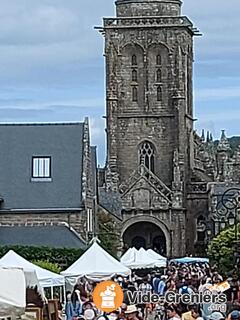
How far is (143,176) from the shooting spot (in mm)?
95250

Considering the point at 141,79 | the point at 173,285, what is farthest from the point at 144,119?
the point at 173,285

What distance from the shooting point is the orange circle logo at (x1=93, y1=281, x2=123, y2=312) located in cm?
2250

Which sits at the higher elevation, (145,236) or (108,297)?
(145,236)

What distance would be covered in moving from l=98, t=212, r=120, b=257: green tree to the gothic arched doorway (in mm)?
16043

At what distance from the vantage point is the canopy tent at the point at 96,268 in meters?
36.2

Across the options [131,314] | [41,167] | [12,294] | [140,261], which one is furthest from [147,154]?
[12,294]

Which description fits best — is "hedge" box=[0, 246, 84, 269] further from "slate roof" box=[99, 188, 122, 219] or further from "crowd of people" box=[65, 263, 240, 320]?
"slate roof" box=[99, 188, 122, 219]

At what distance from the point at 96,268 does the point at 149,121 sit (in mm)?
61519

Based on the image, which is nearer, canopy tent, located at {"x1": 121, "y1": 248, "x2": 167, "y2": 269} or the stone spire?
canopy tent, located at {"x1": 121, "y1": 248, "x2": 167, "y2": 269}

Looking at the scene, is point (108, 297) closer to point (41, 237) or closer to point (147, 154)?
point (41, 237)

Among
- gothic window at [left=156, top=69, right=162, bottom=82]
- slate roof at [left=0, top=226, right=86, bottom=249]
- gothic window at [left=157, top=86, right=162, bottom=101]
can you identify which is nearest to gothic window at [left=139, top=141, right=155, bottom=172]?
gothic window at [left=157, top=86, right=162, bottom=101]

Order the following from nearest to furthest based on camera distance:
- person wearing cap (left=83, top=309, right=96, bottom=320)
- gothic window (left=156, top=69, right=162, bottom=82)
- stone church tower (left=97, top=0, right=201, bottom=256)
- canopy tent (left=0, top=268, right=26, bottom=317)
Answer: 1. canopy tent (left=0, top=268, right=26, bottom=317)
2. person wearing cap (left=83, top=309, right=96, bottom=320)
3. stone church tower (left=97, top=0, right=201, bottom=256)
4. gothic window (left=156, top=69, right=162, bottom=82)

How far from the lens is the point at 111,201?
87.9 metres

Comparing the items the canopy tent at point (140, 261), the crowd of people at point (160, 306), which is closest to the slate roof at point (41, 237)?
the canopy tent at point (140, 261)
